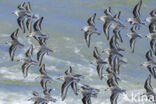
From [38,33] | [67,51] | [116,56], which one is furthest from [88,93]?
[67,51]

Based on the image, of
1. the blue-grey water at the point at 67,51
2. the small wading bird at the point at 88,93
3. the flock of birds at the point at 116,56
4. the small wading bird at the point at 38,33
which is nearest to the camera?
the small wading bird at the point at 88,93

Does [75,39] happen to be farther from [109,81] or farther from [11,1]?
[109,81]

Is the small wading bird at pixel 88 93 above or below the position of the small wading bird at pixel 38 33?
below

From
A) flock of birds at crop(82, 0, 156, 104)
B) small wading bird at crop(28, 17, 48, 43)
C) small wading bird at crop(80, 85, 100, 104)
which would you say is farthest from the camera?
small wading bird at crop(28, 17, 48, 43)

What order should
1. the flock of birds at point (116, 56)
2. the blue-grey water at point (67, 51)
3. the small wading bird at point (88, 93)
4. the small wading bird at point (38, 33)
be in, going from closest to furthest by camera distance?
the small wading bird at point (88, 93), the flock of birds at point (116, 56), the small wading bird at point (38, 33), the blue-grey water at point (67, 51)

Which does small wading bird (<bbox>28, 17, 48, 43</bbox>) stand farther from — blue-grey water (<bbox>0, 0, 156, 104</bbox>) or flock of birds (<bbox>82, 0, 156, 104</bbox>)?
blue-grey water (<bbox>0, 0, 156, 104</bbox>)

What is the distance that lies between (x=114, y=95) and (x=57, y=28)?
18.4 m

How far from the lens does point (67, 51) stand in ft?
129

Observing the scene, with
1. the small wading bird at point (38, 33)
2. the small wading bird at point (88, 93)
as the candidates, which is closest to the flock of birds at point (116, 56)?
the small wading bird at point (88, 93)

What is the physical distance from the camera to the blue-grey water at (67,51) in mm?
34562

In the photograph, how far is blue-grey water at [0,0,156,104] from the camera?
34562 mm

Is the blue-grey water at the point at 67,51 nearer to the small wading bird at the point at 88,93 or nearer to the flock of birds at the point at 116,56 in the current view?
the flock of birds at the point at 116,56

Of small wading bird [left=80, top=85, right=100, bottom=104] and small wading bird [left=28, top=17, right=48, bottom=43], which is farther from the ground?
small wading bird [left=28, top=17, right=48, bottom=43]

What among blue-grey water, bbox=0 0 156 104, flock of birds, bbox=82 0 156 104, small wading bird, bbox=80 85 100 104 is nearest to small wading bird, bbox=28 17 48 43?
flock of birds, bbox=82 0 156 104
